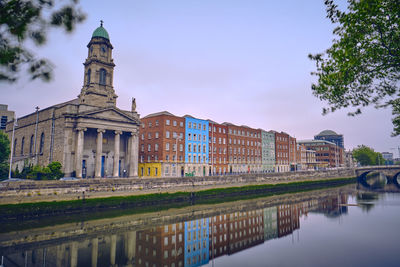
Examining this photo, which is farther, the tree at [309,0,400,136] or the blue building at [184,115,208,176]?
the blue building at [184,115,208,176]

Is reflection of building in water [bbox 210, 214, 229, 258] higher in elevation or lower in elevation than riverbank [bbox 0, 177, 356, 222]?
lower

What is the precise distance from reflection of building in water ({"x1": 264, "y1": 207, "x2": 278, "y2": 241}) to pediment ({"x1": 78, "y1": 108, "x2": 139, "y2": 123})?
1174 inches

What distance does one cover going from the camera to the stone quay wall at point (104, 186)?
91.2 ft

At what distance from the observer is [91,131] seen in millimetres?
47719

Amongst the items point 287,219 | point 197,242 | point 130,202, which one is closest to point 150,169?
point 130,202

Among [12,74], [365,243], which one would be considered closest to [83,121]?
[12,74]

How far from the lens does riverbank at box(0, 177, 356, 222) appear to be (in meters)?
27.4

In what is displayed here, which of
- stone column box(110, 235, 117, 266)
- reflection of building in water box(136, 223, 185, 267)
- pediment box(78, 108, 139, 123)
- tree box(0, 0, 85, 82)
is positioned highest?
pediment box(78, 108, 139, 123)

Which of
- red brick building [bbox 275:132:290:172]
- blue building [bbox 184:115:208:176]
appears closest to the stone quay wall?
blue building [bbox 184:115:208:176]

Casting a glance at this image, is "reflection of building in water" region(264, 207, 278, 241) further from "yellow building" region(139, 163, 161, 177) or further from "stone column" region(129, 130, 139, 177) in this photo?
"yellow building" region(139, 163, 161, 177)

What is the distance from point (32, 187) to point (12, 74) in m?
26.0

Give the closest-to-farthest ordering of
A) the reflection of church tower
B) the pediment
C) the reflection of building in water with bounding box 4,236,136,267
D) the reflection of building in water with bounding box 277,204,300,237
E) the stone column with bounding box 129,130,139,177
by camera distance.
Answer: the reflection of building in water with bounding box 4,236,136,267, the reflection of building in water with bounding box 277,204,300,237, the pediment, the reflection of church tower, the stone column with bounding box 129,130,139,177

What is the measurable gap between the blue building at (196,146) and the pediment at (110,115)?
1793 cm

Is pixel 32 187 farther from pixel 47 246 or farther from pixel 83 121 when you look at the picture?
pixel 83 121
